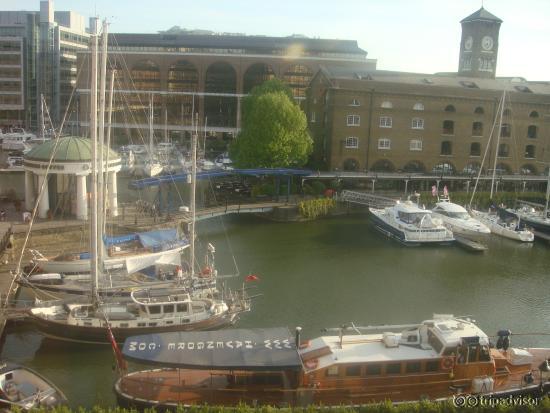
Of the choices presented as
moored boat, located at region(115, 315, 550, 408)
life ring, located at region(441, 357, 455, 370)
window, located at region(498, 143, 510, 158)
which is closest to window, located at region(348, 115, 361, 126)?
window, located at region(498, 143, 510, 158)

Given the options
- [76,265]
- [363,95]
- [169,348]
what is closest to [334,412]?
[169,348]

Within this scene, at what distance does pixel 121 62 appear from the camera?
87.7m

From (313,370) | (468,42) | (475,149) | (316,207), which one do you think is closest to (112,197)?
(316,207)

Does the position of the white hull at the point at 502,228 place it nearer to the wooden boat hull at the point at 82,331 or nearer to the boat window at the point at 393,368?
the boat window at the point at 393,368

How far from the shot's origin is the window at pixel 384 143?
58688 millimetres

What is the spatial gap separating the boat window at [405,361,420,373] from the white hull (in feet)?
92.9

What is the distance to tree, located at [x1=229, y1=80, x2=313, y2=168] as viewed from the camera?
51188mm

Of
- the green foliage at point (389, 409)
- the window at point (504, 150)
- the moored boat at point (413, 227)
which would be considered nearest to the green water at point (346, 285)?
the moored boat at point (413, 227)

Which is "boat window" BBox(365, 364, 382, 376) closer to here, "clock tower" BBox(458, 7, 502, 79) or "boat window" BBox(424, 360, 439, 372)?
"boat window" BBox(424, 360, 439, 372)

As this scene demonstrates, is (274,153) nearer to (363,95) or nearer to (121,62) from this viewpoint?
(363,95)

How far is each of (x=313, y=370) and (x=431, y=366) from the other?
3733 mm

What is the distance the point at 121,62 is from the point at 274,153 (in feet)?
153

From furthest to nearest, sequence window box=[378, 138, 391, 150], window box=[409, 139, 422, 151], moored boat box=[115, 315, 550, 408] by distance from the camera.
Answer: window box=[409, 139, 422, 151]
window box=[378, 138, 391, 150]
moored boat box=[115, 315, 550, 408]

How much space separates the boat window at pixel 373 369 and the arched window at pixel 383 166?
43.0 meters
